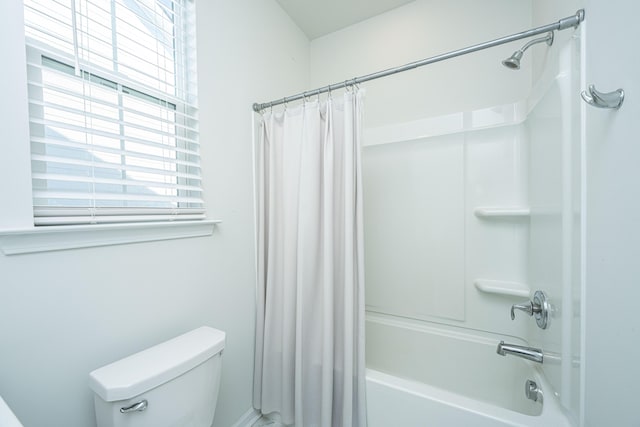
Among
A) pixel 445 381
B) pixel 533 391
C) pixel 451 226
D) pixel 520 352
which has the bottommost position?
pixel 445 381

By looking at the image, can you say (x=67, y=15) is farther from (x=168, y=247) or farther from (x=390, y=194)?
(x=390, y=194)

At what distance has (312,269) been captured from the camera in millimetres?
1296

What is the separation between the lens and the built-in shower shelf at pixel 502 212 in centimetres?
138

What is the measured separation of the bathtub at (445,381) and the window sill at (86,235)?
113 cm

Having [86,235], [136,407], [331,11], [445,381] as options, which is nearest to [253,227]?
[86,235]

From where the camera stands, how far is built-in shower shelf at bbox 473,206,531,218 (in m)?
1.38

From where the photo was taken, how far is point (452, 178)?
1.61 m

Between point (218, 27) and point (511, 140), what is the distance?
5.81 feet

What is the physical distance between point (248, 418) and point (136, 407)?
3.08 ft

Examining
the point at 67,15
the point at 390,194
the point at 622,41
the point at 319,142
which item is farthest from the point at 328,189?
the point at 67,15

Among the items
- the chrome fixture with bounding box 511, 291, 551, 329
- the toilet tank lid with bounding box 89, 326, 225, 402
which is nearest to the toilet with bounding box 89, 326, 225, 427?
the toilet tank lid with bounding box 89, 326, 225, 402

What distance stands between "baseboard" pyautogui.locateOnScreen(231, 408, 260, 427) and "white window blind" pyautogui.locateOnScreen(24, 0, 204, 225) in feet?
3.92

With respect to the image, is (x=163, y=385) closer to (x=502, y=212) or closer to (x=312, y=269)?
(x=312, y=269)

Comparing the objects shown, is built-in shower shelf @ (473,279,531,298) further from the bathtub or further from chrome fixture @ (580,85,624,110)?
chrome fixture @ (580,85,624,110)
